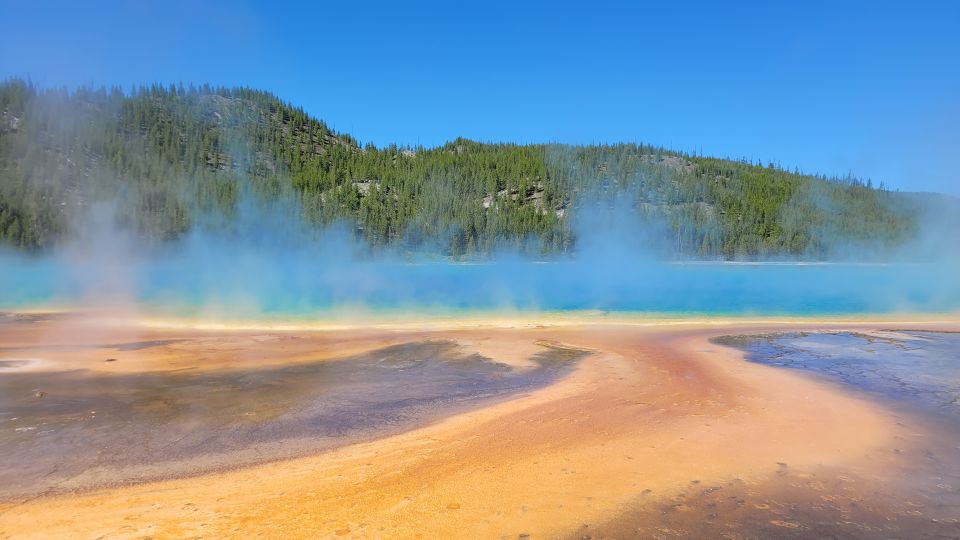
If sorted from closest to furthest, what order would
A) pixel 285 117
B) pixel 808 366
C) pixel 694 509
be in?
pixel 694 509 → pixel 808 366 → pixel 285 117

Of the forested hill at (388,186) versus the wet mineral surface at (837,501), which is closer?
the wet mineral surface at (837,501)

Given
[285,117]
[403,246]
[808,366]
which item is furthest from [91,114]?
[808,366]

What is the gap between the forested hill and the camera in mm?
71188

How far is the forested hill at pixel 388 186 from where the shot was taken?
234ft

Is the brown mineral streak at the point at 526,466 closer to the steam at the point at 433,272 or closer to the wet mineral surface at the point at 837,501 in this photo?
the wet mineral surface at the point at 837,501

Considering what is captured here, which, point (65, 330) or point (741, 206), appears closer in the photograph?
point (65, 330)

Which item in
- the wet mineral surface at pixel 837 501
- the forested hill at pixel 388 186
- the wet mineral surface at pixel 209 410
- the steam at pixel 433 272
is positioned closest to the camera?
the wet mineral surface at pixel 837 501

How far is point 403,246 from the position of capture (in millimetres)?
74938

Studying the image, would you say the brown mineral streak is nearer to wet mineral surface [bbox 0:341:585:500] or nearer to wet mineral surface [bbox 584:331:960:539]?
wet mineral surface [bbox 584:331:960:539]

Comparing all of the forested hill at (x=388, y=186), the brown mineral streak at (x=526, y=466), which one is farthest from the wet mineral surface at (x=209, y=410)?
the forested hill at (x=388, y=186)

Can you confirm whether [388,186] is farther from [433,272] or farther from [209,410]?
[209,410]

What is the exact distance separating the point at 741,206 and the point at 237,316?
88866 millimetres

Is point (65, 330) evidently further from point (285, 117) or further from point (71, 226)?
point (285, 117)

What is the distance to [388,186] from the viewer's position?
3531 inches
